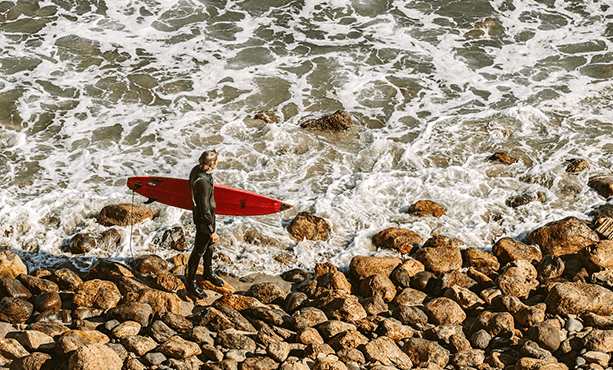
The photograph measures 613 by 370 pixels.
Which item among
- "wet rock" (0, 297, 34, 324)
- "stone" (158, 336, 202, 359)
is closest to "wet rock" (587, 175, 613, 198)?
"stone" (158, 336, 202, 359)

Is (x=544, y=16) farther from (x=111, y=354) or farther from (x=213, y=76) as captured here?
(x=111, y=354)

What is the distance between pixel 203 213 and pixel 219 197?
1620 mm

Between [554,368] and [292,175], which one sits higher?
[554,368]

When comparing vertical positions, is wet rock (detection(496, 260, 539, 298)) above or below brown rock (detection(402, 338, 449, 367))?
below

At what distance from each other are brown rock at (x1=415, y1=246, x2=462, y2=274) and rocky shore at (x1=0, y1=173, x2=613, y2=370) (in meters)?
0.01

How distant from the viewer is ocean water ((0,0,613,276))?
9.03 meters

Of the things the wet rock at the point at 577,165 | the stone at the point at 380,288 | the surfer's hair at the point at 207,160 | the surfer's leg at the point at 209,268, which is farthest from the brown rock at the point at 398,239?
the wet rock at the point at 577,165

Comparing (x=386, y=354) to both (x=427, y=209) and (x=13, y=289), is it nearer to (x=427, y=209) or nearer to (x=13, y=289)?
(x=427, y=209)

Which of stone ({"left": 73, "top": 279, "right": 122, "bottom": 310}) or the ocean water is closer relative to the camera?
stone ({"left": 73, "top": 279, "right": 122, "bottom": 310})

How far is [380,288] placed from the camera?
719 cm

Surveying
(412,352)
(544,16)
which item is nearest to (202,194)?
(412,352)

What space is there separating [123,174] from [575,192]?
6.97 meters

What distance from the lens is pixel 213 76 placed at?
1328 centimetres

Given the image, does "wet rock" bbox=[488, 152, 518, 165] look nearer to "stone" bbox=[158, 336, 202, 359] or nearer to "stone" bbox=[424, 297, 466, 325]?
"stone" bbox=[424, 297, 466, 325]
